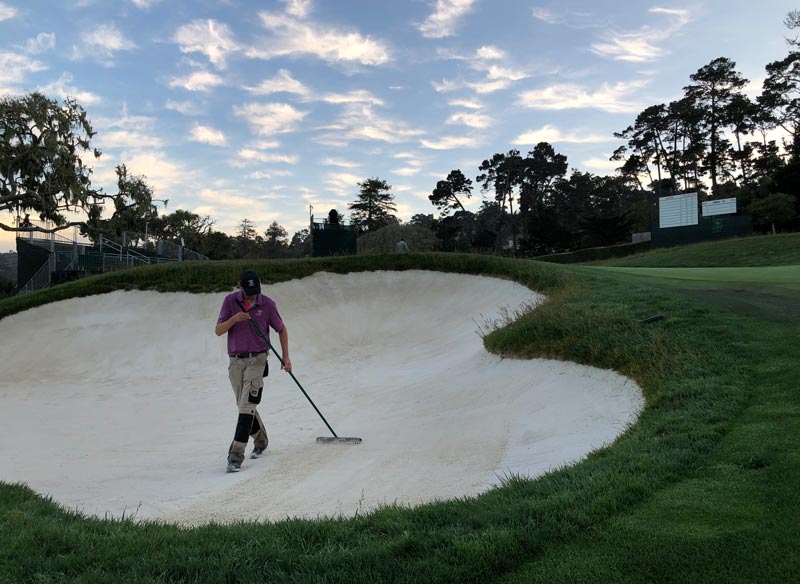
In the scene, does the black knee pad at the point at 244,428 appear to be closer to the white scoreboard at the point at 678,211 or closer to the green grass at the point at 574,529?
the green grass at the point at 574,529

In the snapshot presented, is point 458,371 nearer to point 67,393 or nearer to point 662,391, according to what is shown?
point 662,391

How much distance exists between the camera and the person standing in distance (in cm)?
652

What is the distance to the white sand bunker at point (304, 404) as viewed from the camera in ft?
18.5

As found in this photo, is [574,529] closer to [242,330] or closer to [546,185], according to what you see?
[242,330]

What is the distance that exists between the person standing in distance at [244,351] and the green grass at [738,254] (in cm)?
2731

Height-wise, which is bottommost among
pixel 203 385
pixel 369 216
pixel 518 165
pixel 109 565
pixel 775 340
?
pixel 203 385

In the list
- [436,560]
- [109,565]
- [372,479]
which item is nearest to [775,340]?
[372,479]

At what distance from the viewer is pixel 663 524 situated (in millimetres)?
3057

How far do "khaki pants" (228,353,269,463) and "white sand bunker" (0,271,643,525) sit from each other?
1.28 feet

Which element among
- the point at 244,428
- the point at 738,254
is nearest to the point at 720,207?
the point at 738,254

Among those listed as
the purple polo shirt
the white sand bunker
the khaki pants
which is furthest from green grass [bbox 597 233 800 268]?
the khaki pants

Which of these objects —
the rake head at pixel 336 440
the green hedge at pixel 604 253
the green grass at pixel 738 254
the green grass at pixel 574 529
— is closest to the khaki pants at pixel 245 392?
the rake head at pixel 336 440

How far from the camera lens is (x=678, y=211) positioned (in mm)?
39406

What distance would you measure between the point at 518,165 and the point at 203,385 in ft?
221
